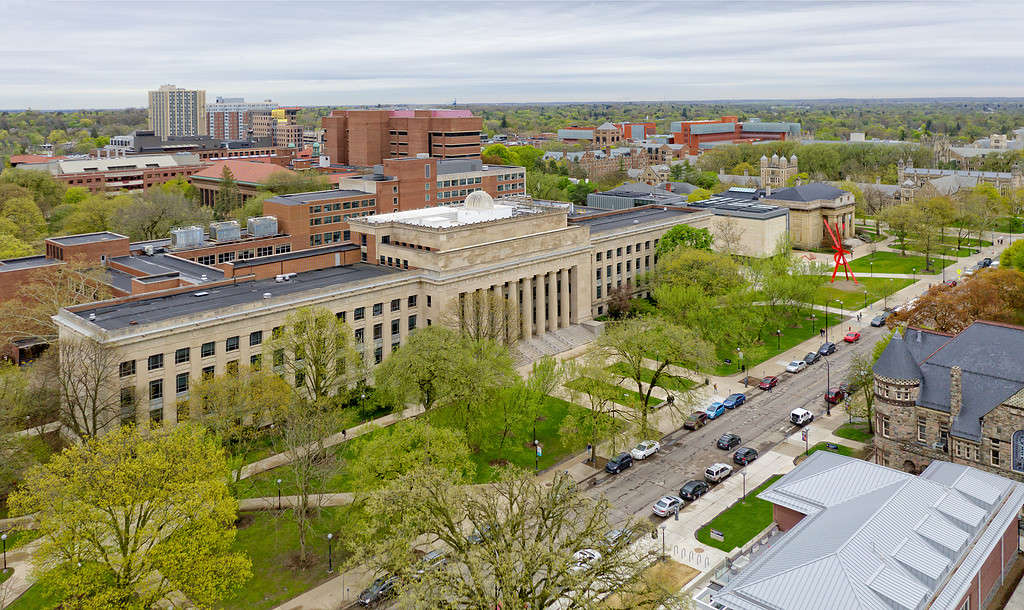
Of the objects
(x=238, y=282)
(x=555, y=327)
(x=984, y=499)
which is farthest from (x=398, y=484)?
(x=555, y=327)

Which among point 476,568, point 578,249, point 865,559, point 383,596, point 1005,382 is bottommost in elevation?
point 383,596

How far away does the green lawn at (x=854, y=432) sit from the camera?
65125 mm

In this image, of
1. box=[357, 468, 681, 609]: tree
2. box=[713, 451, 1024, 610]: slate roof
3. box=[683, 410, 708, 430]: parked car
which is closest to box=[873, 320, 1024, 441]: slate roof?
box=[713, 451, 1024, 610]: slate roof

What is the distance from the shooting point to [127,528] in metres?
38.6

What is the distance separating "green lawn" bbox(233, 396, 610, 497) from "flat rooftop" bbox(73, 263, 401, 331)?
17.1 meters

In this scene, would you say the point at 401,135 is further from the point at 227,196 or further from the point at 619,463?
the point at 619,463

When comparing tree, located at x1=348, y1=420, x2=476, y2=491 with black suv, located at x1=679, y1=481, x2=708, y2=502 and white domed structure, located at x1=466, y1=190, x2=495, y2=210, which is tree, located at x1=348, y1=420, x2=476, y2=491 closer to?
black suv, located at x1=679, y1=481, x2=708, y2=502

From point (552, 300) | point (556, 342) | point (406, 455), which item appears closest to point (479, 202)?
point (552, 300)

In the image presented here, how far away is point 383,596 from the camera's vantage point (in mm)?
45250

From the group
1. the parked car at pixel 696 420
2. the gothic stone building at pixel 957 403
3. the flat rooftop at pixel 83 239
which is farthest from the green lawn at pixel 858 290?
the flat rooftop at pixel 83 239

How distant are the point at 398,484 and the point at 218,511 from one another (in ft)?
31.5

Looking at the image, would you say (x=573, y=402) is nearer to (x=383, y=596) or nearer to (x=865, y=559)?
(x=383, y=596)

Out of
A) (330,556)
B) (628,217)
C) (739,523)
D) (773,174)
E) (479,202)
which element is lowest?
(330,556)

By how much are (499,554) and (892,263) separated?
127 meters
